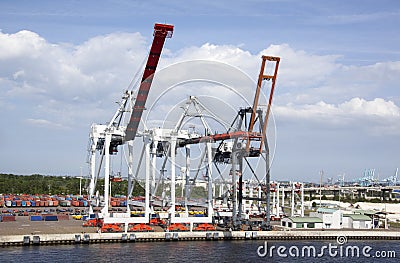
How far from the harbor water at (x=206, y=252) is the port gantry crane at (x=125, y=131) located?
24.5 ft

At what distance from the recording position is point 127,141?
69.6m

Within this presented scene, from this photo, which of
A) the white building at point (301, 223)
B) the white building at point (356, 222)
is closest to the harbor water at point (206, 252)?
the white building at point (301, 223)

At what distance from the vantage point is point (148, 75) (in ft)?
198

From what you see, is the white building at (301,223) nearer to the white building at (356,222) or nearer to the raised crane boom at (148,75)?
the white building at (356,222)

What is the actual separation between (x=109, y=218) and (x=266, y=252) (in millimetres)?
18762

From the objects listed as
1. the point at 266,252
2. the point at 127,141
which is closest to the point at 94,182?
the point at 127,141

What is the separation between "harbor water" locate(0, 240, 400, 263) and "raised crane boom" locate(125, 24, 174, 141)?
16019mm

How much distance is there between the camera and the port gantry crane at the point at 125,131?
186 feet

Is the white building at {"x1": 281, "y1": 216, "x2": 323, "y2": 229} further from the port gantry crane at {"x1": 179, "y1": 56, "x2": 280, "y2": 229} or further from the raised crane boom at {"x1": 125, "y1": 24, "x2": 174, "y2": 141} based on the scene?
the raised crane boom at {"x1": 125, "y1": 24, "x2": 174, "y2": 141}

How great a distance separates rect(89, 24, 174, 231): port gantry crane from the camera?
186 feet

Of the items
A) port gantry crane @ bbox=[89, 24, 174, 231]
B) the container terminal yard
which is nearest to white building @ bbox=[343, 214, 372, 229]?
the container terminal yard

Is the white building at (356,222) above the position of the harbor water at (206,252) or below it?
above

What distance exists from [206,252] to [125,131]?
2288cm

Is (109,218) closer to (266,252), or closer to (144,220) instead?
(144,220)
